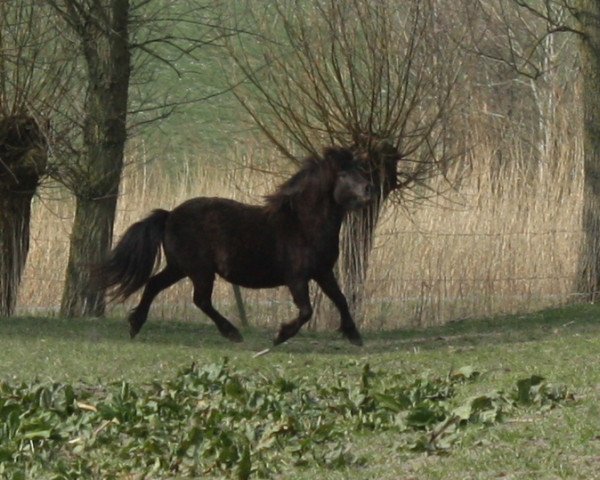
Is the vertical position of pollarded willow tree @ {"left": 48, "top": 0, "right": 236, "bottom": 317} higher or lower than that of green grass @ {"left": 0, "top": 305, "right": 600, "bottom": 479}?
higher

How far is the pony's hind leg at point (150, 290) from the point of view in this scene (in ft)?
48.4

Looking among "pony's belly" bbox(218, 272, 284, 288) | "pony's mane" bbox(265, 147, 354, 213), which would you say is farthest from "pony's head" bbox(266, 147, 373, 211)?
"pony's belly" bbox(218, 272, 284, 288)

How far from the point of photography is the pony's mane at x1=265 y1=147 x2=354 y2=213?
14156 millimetres

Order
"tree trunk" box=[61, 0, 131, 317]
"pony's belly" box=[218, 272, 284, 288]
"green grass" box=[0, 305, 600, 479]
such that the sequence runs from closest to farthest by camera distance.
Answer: "green grass" box=[0, 305, 600, 479] < "pony's belly" box=[218, 272, 284, 288] < "tree trunk" box=[61, 0, 131, 317]

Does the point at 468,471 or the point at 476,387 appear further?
the point at 476,387

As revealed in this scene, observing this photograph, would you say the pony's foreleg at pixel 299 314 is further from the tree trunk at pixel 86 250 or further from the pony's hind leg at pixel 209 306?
the tree trunk at pixel 86 250

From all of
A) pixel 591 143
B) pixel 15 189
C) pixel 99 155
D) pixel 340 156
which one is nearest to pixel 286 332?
pixel 340 156

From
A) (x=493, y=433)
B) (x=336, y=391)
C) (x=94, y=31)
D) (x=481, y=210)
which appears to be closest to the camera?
(x=493, y=433)

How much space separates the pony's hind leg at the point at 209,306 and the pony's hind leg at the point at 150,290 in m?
0.30

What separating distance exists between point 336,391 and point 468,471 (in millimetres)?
2788

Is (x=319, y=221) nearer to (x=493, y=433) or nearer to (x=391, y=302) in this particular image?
(x=391, y=302)

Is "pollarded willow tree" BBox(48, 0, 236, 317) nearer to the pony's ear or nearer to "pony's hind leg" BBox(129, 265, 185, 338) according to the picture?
"pony's hind leg" BBox(129, 265, 185, 338)

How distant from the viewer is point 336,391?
988 centimetres

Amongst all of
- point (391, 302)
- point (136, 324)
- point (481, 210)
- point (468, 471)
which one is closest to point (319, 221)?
point (136, 324)
